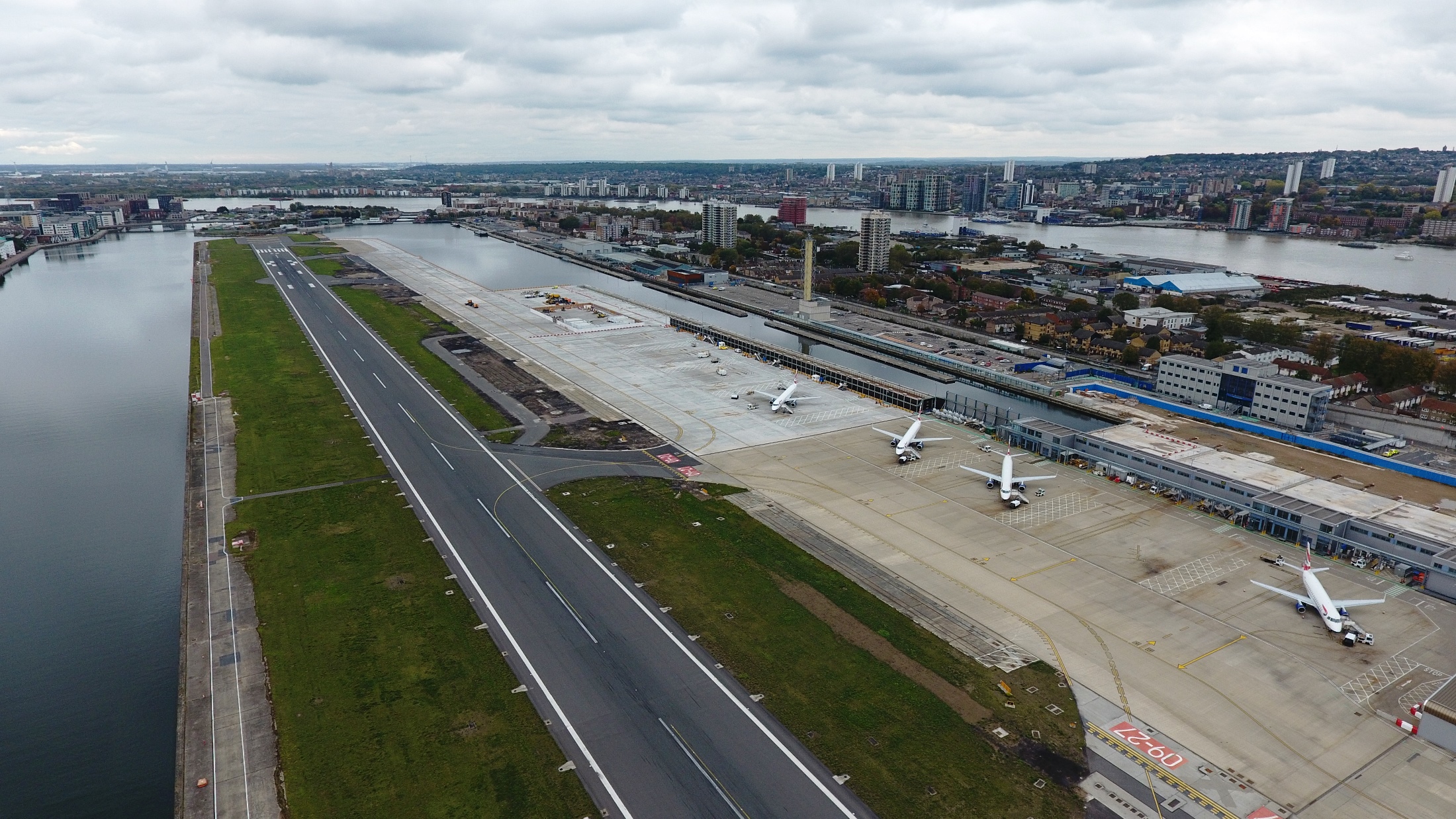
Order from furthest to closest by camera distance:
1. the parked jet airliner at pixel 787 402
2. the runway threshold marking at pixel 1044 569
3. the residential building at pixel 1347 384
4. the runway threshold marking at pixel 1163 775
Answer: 1. the residential building at pixel 1347 384
2. the parked jet airliner at pixel 787 402
3. the runway threshold marking at pixel 1044 569
4. the runway threshold marking at pixel 1163 775

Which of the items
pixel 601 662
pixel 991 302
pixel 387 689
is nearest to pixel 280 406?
pixel 387 689

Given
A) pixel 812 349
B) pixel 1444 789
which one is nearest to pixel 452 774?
pixel 1444 789

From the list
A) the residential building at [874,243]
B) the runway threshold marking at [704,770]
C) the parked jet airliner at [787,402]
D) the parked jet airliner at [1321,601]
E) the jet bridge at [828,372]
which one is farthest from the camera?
the residential building at [874,243]

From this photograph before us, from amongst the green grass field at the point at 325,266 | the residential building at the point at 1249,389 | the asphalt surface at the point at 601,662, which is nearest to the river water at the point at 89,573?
the asphalt surface at the point at 601,662

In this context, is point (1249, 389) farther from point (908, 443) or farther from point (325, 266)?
point (325, 266)

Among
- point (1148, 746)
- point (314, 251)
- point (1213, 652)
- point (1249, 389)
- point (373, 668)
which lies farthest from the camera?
point (314, 251)

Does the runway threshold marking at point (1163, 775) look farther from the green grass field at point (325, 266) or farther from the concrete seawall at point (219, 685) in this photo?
the green grass field at point (325, 266)

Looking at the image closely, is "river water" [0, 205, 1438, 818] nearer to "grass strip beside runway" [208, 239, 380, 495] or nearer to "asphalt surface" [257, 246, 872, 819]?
"grass strip beside runway" [208, 239, 380, 495]

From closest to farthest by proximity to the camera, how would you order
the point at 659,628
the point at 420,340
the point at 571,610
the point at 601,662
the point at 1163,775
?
the point at 1163,775, the point at 601,662, the point at 659,628, the point at 571,610, the point at 420,340
